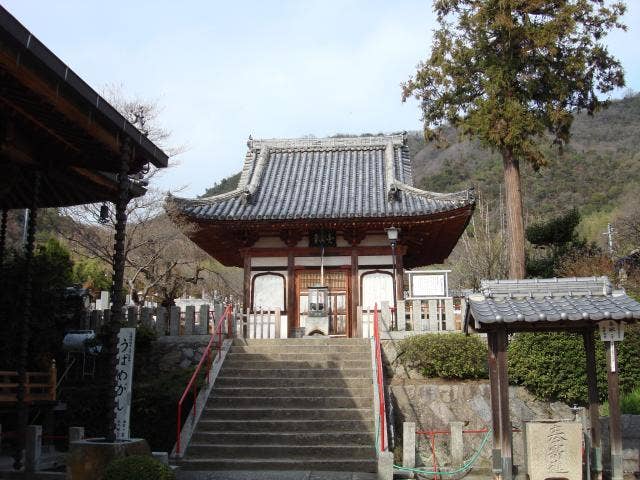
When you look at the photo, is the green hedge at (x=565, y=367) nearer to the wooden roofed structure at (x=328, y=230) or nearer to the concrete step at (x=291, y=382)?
the concrete step at (x=291, y=382)

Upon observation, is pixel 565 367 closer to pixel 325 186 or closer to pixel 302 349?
pixel 302 349

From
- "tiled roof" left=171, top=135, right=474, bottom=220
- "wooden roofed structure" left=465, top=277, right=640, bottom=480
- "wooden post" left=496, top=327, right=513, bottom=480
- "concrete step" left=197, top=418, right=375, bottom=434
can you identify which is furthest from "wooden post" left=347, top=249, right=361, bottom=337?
"wooden post" left=496, top=327, right=513, bottom=480

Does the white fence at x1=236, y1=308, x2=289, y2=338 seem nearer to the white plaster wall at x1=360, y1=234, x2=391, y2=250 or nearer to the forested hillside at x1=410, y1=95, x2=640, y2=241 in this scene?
the white plaster wall at x1=360, y1=234, x2=391, y2=250

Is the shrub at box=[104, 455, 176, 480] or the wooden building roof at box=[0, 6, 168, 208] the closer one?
the wooden building roof at box=[0, 6, 168, 208]

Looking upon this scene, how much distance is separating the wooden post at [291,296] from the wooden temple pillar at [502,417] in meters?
10.9

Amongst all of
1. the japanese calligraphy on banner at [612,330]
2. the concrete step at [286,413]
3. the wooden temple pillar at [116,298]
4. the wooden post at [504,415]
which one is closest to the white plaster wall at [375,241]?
the concrete step at [286,413]

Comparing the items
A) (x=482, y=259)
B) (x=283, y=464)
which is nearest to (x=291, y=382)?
(x=283, y=464)

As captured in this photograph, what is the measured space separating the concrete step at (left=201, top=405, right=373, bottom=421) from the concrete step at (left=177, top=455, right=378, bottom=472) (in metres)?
1.38

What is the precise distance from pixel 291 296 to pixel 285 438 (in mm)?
8537

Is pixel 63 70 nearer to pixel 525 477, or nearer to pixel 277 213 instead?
pixel 525 477

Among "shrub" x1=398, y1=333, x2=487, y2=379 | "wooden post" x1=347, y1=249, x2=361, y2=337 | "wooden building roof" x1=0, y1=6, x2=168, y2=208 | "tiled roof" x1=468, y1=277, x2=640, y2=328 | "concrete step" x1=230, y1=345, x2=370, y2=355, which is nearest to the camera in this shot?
"wooden building roof" x1=0, y1=6, x2=168, y2=208

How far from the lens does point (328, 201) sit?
21000 millimetres

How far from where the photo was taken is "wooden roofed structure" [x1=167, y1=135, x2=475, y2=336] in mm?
19094

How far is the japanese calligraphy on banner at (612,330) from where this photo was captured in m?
9.55
